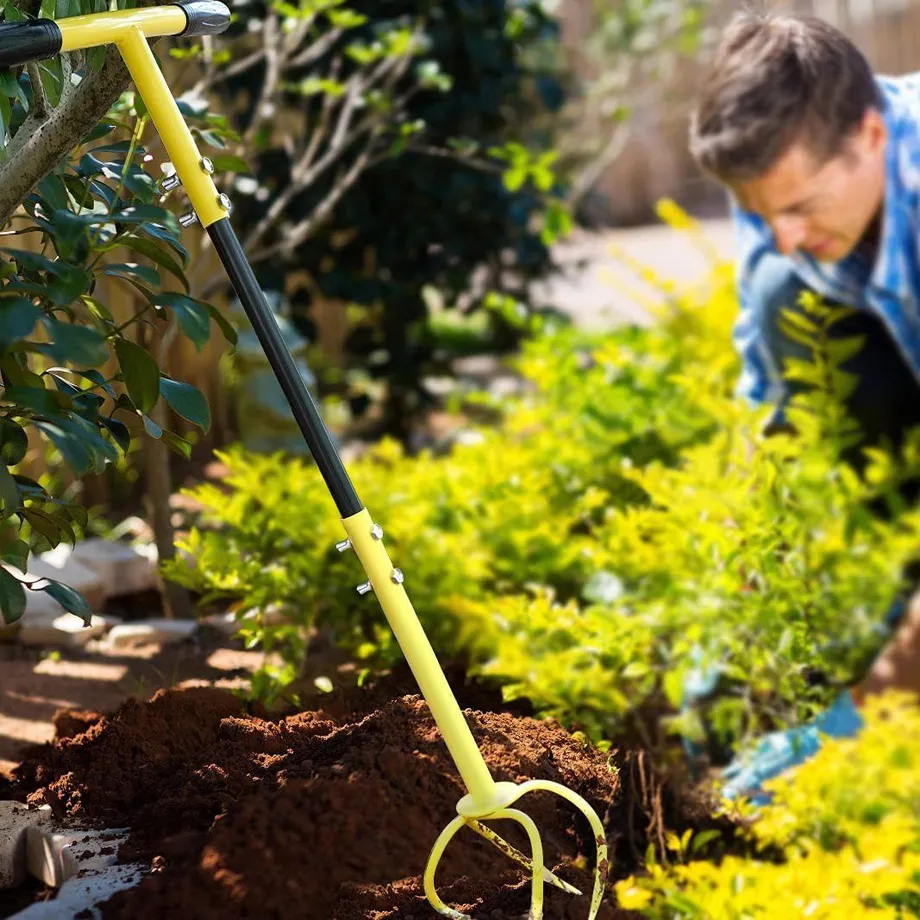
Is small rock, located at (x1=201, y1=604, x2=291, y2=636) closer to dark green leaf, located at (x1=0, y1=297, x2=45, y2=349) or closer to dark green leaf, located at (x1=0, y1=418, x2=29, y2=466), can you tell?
dark green leaf, located at (x1=0, y1=418, x2=29, y2=466)

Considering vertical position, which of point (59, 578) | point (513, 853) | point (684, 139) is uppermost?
point (513, 853)

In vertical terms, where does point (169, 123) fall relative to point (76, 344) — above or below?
above

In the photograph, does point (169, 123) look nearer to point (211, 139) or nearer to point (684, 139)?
point (211, 139)

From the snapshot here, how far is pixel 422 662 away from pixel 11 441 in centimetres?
52

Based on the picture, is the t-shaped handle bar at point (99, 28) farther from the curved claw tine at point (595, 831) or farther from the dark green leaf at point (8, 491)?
the curved claw tine at point (595, 831)

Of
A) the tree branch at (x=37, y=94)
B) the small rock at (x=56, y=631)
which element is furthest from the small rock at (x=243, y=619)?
the tree branch at (x=37, y=94)

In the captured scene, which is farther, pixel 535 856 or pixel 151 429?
pixel 151 429

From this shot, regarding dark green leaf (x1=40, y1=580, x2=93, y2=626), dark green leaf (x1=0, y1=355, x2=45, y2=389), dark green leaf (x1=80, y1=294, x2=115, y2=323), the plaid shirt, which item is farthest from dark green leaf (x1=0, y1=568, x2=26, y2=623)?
the plaid shirt

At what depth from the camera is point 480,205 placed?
3.62 metres

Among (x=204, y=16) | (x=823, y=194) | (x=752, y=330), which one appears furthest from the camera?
(x=752, y=330)

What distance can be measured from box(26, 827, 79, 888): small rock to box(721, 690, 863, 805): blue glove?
99 cm

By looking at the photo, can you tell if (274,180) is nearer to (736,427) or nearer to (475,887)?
(736,427)

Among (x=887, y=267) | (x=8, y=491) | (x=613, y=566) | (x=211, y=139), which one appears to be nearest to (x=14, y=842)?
(x=8, y=491)

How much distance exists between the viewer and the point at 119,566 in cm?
265
